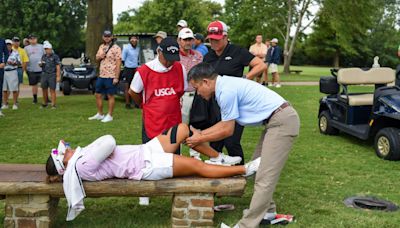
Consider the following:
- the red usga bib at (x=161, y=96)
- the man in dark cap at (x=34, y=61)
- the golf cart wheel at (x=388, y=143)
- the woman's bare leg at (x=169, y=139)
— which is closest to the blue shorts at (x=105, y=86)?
the man in dark cap at (x=34, y=61)

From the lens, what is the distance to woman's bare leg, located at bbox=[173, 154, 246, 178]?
4230 mm

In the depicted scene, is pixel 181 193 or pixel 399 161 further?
pixel 399 161

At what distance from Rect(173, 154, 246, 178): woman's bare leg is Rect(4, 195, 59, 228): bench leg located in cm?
113

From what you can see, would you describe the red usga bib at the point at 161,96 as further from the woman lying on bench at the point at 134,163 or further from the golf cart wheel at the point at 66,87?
the golf cart wheel at the point at 66,87

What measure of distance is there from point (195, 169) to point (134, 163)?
0.53 metres

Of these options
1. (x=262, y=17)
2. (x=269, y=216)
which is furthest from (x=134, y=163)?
(x=262, y=17)

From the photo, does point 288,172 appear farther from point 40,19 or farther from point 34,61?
point 40,19

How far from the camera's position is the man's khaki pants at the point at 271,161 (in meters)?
4.06

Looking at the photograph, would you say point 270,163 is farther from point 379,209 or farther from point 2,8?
point 2,8

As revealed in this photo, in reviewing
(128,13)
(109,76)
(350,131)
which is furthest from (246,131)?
(128,13)

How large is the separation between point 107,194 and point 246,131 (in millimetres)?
5471

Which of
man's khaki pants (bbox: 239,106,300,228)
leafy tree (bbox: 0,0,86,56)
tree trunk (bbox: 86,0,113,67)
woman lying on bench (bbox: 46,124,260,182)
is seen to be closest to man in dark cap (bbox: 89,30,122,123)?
tree trunk (bbox: 86,0,113,67)

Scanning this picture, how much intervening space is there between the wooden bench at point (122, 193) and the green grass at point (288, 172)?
0.40m

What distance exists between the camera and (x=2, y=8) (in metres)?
39.9
